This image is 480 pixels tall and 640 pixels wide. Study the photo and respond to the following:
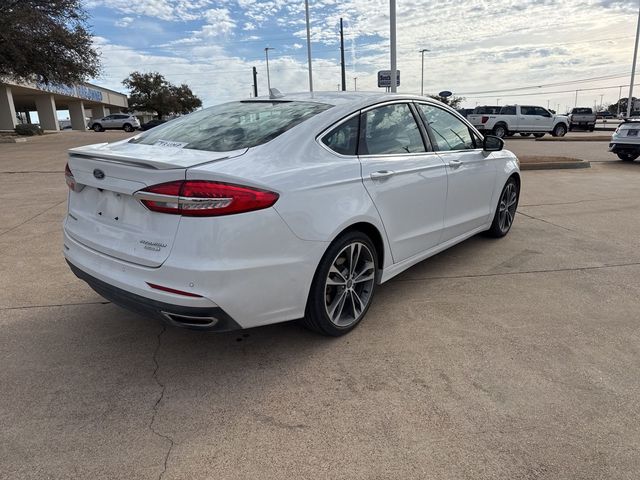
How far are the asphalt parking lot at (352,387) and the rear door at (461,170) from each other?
0.56 meters

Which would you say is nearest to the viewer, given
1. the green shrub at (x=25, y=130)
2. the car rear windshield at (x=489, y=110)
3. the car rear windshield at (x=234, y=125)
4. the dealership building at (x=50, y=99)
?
the car rear windshield at (x=234, y=125)

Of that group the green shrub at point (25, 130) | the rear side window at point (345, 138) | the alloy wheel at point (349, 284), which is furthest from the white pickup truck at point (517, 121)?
the green shrub at point (25, 130)

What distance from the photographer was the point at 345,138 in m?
3.41

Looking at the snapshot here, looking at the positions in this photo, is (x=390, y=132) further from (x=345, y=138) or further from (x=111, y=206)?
(x=111, y=206)

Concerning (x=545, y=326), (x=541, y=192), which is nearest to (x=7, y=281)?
(x=545, y=326)

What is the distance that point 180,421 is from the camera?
8.46 feet

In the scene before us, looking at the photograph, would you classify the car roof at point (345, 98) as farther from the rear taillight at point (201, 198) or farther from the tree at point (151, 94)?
the tree at point (151, 94)

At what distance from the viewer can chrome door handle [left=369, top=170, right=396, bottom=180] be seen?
3.44 meters

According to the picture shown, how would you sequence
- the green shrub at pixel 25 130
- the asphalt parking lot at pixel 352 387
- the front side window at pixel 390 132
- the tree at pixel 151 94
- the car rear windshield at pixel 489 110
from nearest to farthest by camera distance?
the asphalt parking lot at pixel 352 387
the front side window at pixel 390 132
the car rear windshield at pixel 489 110
the green shrub at pixel 25 130
the tree at pixel 151 94

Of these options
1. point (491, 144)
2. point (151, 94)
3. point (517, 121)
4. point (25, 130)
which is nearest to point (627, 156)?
point (491, 144)

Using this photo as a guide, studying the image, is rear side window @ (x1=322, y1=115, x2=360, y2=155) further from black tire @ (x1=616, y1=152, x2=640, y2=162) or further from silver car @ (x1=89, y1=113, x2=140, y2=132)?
silver car @ (x1=89, y1=113, x2=140, y2=132)

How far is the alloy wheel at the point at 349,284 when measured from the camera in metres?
3.30

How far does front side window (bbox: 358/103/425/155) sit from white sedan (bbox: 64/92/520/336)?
13 mm

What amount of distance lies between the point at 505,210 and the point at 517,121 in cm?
2388
